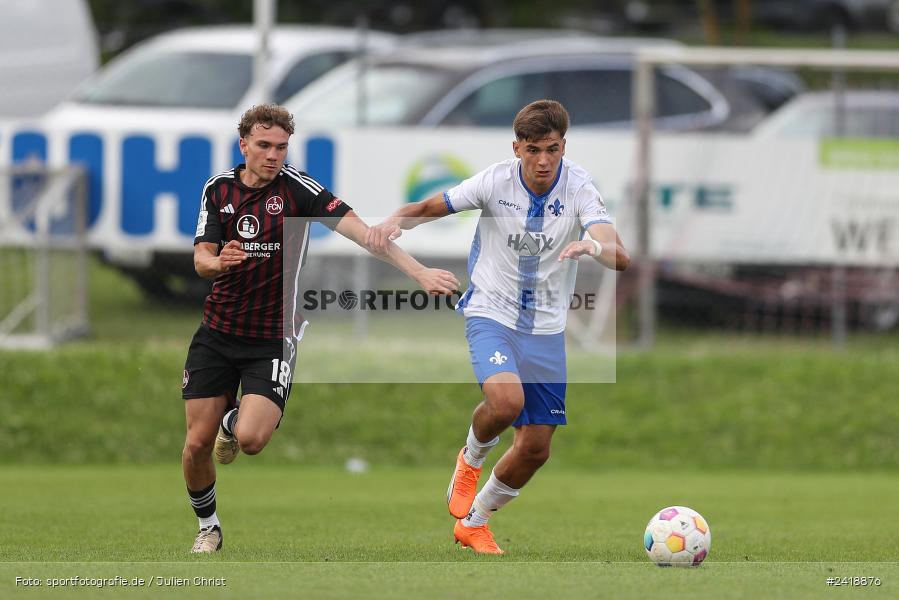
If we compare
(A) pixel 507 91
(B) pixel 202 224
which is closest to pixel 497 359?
(B) pixel 202 224

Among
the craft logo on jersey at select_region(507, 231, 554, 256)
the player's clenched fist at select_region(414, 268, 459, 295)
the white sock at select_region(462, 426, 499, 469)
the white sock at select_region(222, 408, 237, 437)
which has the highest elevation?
the craft logo on jersey at select_region(507, 231, 554, 256)

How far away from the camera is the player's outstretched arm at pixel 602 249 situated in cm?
764

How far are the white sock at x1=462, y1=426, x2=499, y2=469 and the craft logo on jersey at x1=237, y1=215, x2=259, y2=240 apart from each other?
5.29ft

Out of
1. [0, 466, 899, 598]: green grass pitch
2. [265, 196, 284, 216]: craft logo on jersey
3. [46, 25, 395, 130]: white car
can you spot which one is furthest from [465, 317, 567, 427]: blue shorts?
[46, 25, 395, 130]: white car

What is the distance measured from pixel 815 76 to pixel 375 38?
6833 millimetres

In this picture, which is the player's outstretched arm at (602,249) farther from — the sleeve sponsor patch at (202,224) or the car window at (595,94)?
the car window at (595,94)

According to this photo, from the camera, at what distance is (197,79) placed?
17484 millimetres

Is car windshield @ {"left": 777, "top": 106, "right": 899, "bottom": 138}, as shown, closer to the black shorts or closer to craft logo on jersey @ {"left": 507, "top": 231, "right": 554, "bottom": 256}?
craft logo on jersey @ {"left": 507, "top": 231, "right": 554, "bottom": 256}

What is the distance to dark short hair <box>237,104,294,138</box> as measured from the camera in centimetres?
794

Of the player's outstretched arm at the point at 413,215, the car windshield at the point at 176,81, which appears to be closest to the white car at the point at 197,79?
the car windshield at the point at 176,81

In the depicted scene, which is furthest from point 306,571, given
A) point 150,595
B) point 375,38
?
point 375,38

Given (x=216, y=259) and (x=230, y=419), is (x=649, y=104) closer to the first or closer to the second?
(x=230, y=419)

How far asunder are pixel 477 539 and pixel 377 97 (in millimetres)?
8469

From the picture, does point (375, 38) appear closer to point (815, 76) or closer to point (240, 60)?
point (240, 60)
